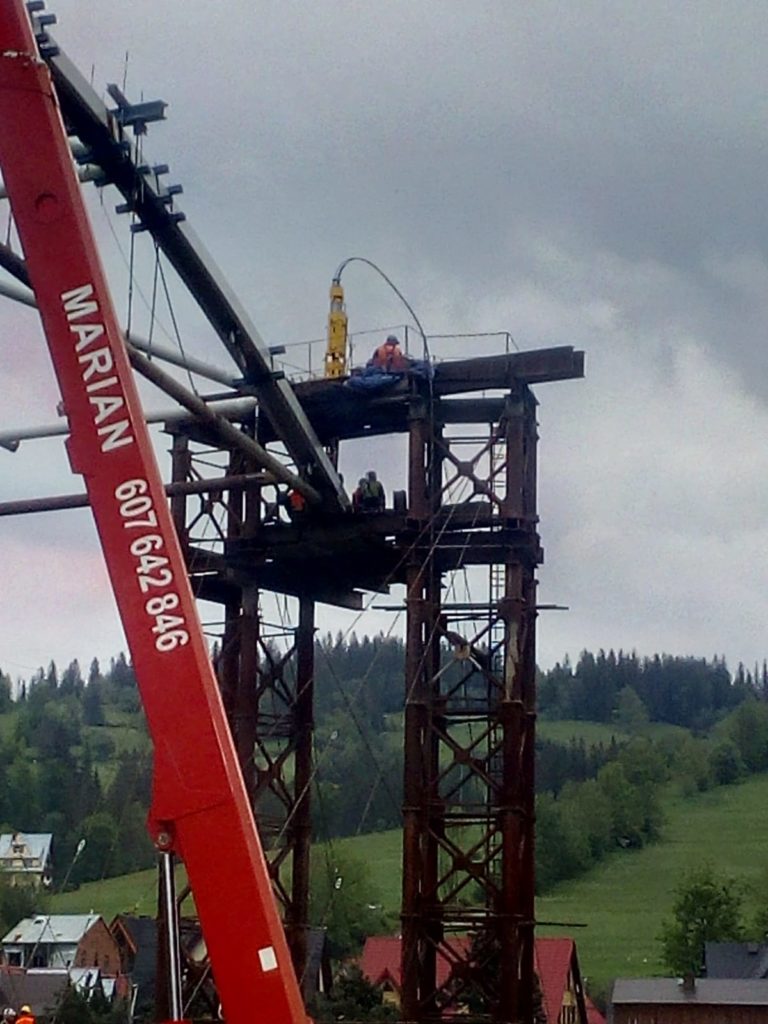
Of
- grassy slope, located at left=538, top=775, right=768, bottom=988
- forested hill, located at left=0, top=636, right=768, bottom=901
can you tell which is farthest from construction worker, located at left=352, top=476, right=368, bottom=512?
grassy slope, located at left=538, top=775, right=768, bottom=988

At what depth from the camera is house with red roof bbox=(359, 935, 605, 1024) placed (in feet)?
215

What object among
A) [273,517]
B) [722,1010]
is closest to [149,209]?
[273,517]

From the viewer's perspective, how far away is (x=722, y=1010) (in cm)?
7569

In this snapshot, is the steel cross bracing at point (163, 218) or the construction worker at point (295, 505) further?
the construction worker at point (295, 505)

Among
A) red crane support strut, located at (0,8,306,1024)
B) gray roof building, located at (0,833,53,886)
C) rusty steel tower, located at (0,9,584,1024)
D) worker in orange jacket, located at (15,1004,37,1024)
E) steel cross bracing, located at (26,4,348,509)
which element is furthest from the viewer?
gray roof building, located at (0,833,53,886)

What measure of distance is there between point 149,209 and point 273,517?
9019 mm

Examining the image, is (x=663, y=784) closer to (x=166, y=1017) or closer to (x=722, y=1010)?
(x=722, y=1010)

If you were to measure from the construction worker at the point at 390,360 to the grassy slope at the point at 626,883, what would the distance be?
237ft

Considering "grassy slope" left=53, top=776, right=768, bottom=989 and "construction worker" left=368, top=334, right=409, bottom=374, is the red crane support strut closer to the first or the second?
A: "construction worker" left=368, top=334, right=409, bottom=374

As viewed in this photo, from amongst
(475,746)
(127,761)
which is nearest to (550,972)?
(475,746)

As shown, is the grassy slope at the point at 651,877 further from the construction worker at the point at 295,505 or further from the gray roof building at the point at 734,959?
the construction worker at the point at 295,505

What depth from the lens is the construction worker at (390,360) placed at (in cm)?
2628

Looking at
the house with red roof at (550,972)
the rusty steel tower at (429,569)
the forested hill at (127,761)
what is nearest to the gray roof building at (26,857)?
the forested hill at (127,761)

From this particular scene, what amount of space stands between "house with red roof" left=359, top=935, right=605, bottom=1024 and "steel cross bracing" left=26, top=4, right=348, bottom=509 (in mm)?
42655
